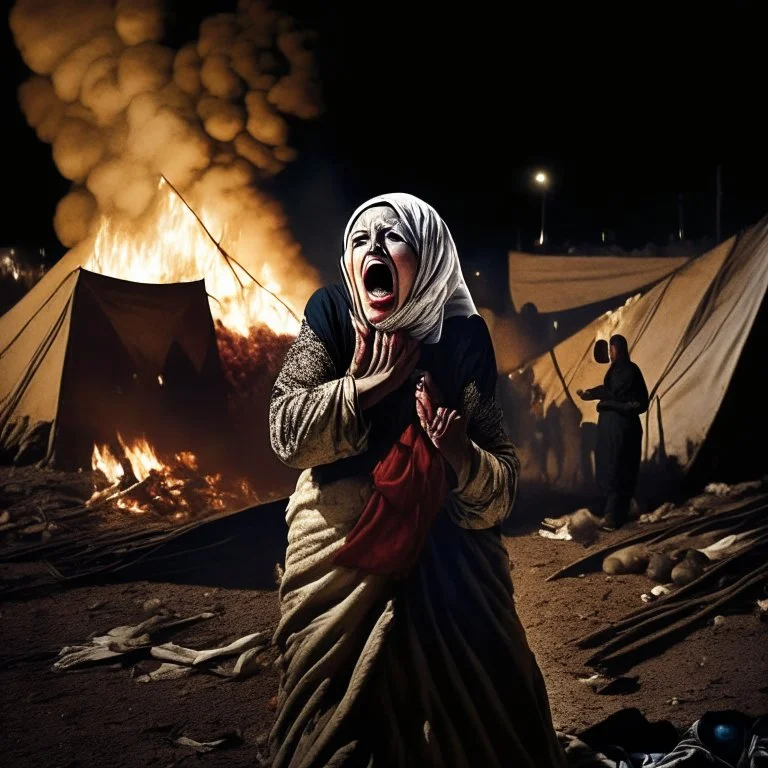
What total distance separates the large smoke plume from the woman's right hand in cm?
233

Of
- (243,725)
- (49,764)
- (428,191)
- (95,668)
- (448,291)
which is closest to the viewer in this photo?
(448,291)

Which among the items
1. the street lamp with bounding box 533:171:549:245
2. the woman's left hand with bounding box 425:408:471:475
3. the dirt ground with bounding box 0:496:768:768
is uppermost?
the street lamp with bounding box 533:171:549:245

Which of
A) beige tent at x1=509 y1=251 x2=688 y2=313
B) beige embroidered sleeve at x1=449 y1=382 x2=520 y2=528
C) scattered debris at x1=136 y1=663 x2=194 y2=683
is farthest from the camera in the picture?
beige tent at x1=509 y1=251 x2=688 y2=313

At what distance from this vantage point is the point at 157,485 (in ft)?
14.9

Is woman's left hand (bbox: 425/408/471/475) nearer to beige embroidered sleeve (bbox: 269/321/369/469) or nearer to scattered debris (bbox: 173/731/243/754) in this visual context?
beige embroidered sleeve (bbox: 269/321/369/469)

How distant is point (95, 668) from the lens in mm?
3686

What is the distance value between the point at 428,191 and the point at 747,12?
2.08 m

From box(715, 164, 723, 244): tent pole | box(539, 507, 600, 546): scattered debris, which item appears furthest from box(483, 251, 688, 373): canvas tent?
box(539, 507, 600, 546): scattered debris

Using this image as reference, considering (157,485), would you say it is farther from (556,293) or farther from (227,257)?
(556,293)

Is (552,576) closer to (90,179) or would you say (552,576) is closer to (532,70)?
(532,70)

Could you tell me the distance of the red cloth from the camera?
2.48 m

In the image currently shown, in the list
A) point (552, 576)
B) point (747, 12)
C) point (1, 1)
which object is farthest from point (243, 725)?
point (747, 12)

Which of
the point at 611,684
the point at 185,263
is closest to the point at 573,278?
the point at 185,263

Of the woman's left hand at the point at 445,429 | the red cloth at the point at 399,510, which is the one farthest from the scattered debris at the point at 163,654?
the woman's left hand at the point at 445,429
